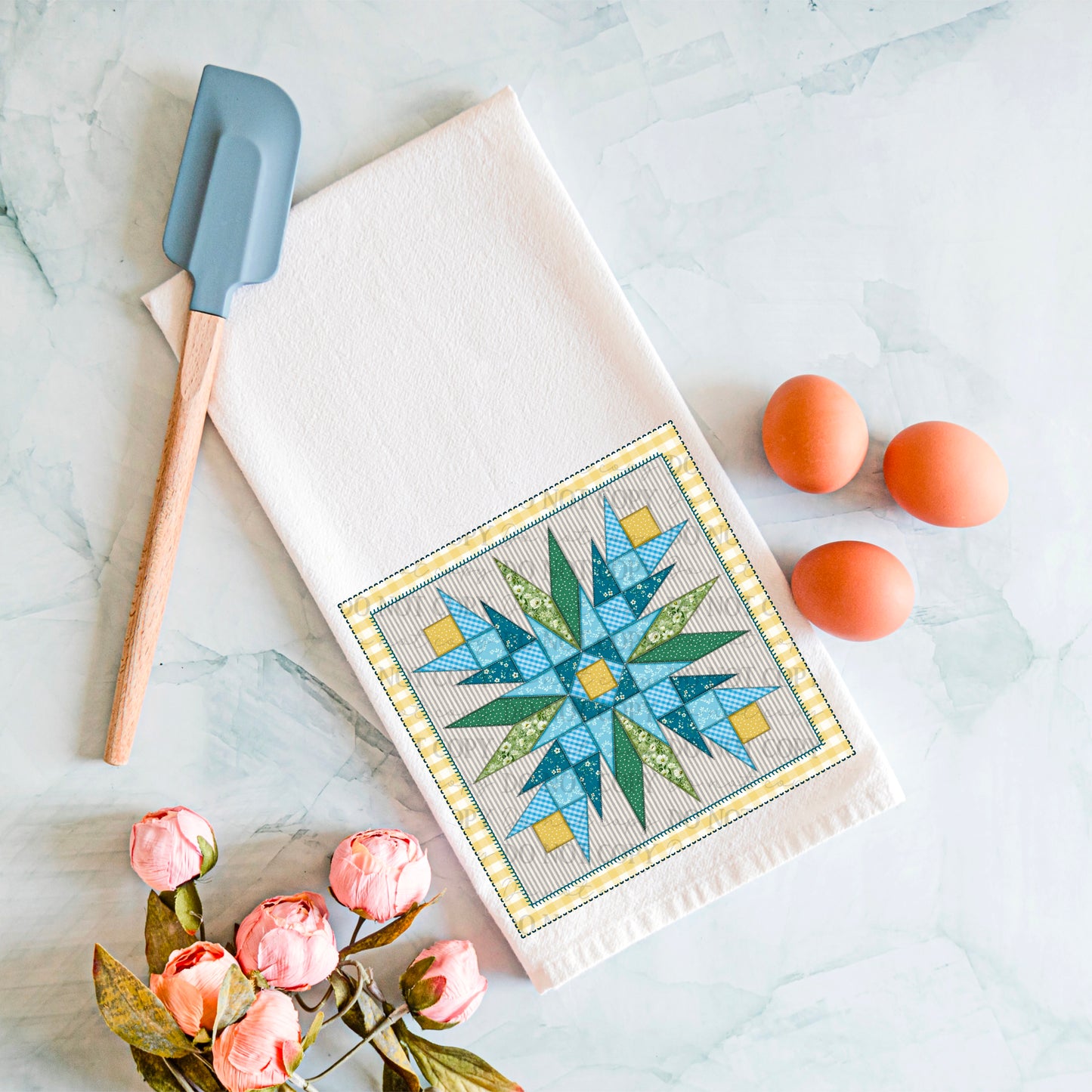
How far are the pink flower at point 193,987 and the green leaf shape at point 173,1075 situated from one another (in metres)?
0.03

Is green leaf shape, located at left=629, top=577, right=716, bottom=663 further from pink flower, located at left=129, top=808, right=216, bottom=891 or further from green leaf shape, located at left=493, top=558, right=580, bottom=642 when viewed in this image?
pink flower, located at left=129, top=808, right=216, bottom=891

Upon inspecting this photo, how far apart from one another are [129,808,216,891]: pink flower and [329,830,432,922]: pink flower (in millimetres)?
91

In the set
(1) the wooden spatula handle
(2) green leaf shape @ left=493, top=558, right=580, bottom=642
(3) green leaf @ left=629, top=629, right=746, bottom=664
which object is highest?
(1) the wooden spatula handle

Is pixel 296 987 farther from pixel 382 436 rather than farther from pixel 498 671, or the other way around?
pixel 382 436

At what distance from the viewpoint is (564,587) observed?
561 millimetres

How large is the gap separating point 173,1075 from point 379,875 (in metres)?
0.16

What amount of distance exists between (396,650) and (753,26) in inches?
19.8

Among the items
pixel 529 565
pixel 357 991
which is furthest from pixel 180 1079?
pixel 529 565

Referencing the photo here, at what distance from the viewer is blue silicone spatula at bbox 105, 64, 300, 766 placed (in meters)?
0.54

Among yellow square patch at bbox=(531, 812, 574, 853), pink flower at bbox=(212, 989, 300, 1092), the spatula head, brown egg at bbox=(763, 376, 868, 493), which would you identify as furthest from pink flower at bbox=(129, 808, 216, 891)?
brown egg at bbox=(763, 376, 868, 493)

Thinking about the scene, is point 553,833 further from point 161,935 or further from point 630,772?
point 161,935

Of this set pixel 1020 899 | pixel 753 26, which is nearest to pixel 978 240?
A: pixel 753 26

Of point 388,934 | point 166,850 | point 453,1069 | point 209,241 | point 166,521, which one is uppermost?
point 209,241

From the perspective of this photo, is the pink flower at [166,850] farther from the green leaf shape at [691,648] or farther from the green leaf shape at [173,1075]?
the green leaf shape at [691,648]
